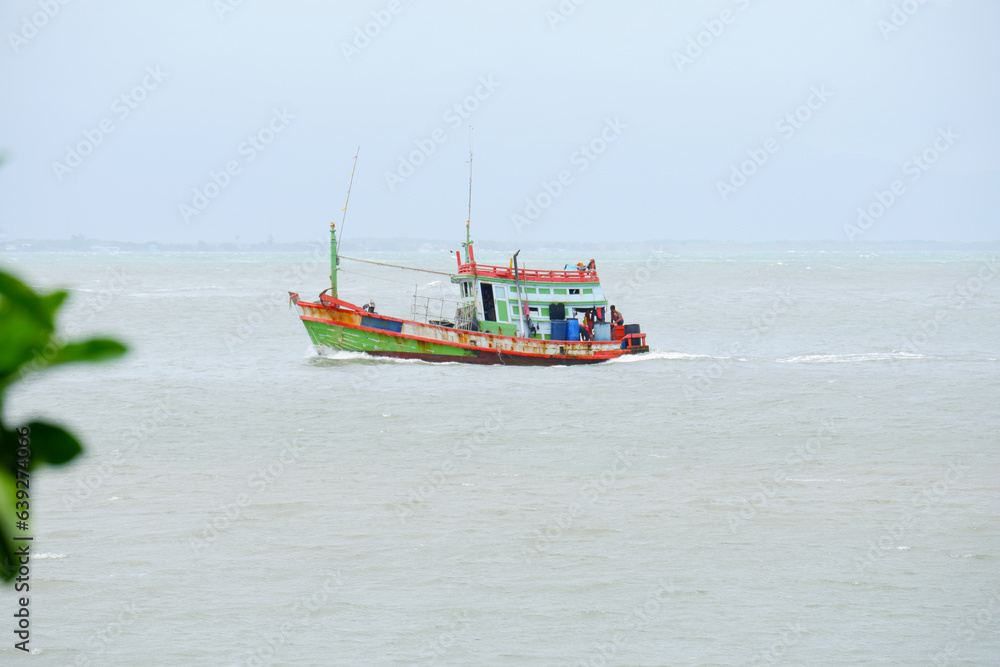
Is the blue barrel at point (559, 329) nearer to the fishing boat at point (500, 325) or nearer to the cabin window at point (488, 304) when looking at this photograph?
the fishing boat at point (500, 325)

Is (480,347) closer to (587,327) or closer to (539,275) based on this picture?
(539,275)

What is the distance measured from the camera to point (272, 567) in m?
13.6

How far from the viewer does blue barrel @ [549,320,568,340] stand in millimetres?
36312

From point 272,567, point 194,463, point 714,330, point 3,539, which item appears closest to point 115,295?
point 714,330

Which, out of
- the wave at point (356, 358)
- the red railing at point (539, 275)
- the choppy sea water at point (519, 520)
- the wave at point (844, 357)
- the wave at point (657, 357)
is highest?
the red railing at point (539, 275)

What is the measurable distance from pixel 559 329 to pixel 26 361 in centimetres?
3561

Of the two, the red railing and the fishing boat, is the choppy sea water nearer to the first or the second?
the fishing boat

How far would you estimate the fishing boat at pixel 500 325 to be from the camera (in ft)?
117

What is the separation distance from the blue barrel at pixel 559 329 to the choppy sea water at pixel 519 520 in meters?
2.67

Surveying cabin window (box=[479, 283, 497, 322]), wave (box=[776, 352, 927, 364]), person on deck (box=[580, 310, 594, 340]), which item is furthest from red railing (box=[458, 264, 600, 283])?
wave (box=[776, 352, 927, 364])

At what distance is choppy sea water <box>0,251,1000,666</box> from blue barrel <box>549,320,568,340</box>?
2668 mm

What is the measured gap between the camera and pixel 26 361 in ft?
2.60

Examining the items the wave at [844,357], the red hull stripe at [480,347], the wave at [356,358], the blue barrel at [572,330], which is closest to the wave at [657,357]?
the red hull stripe at [480,347]

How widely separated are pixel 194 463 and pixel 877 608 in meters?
13.5
